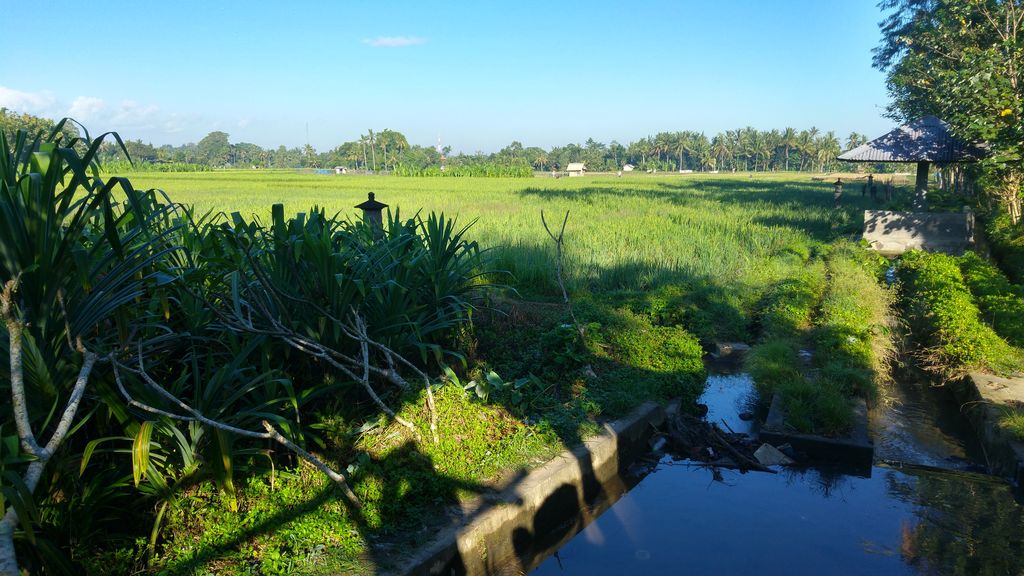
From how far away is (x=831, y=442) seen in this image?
465 centimetres

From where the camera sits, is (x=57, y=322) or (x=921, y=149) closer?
(x=57, y=322)

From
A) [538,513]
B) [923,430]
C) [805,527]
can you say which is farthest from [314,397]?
[923,430]

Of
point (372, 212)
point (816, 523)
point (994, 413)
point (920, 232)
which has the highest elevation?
point (372, 212)

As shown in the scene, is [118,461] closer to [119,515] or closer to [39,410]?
[119,515]

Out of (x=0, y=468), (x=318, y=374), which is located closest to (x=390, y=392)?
(x=318, y=374)

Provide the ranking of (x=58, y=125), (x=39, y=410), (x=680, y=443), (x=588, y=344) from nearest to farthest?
(x=58, y=125) < (x=39, y=410) < (x=680, y=443) < (x=588, y=344)

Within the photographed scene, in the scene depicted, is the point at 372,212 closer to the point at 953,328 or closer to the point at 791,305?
the point at 791,305

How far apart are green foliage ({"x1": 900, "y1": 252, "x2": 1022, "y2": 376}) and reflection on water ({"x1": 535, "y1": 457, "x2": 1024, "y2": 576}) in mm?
1818

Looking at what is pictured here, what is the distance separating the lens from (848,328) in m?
6.69

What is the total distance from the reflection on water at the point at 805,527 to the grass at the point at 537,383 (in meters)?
0.55

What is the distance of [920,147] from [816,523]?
12489mm

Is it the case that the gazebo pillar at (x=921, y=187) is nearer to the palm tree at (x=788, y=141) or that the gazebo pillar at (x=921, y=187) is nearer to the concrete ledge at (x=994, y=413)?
the concrete ledge at (x=994, y=413)

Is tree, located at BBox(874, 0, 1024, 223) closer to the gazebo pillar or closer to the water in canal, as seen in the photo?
the gazebo pillar

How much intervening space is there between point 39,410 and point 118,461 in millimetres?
483
